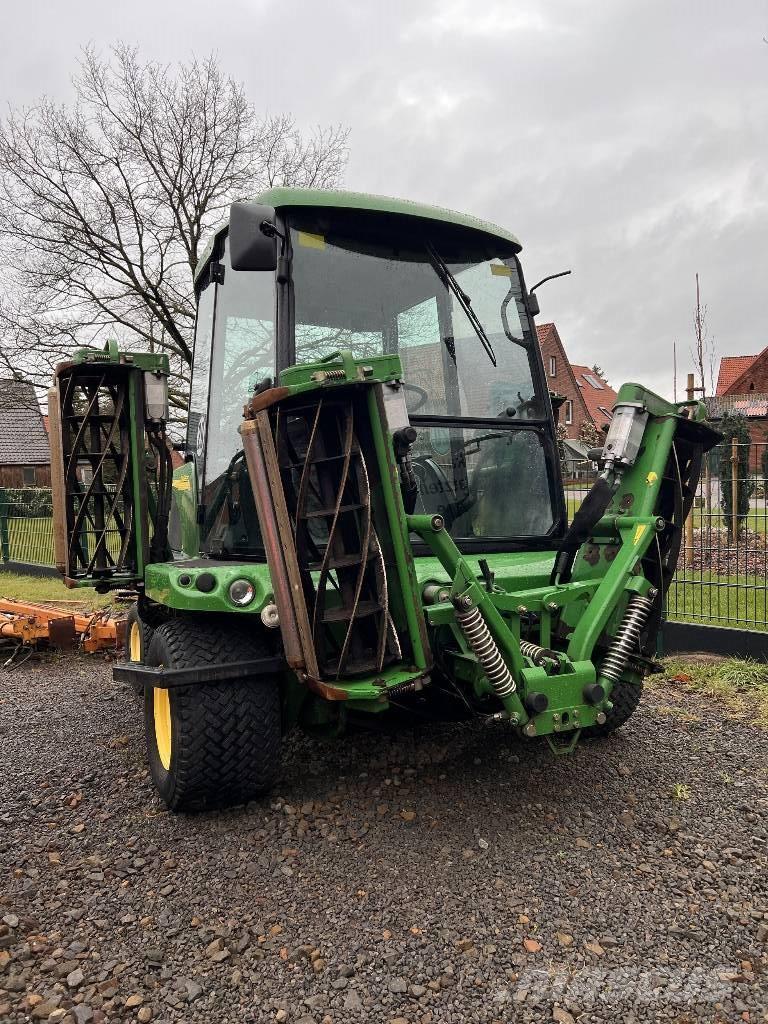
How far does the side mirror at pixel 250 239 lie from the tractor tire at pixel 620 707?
2560 mm

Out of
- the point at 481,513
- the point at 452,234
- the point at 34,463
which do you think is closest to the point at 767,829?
the point at 481,513

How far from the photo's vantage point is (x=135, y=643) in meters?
4.69

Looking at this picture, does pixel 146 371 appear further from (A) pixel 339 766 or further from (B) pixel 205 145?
(B) pixel 205 145

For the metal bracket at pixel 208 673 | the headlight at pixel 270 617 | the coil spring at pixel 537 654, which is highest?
the headlight at pixel 270 617

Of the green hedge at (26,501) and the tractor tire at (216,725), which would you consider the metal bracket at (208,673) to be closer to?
the tractor tire at (216,725)

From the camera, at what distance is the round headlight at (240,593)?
9.68 ft

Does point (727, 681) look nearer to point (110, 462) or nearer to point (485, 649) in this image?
point (485, 649)

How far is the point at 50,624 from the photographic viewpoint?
6.37 m

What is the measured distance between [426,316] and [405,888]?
2.47 m

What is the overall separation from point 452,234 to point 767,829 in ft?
9.69

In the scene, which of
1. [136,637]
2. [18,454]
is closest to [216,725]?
[136,637]

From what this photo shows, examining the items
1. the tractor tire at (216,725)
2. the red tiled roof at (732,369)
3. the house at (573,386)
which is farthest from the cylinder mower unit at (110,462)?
the red tiled roof at (732,369)

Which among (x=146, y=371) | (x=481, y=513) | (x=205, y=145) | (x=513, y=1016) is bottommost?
(x=513, y=1016)

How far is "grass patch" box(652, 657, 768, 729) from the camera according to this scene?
4586 mm
